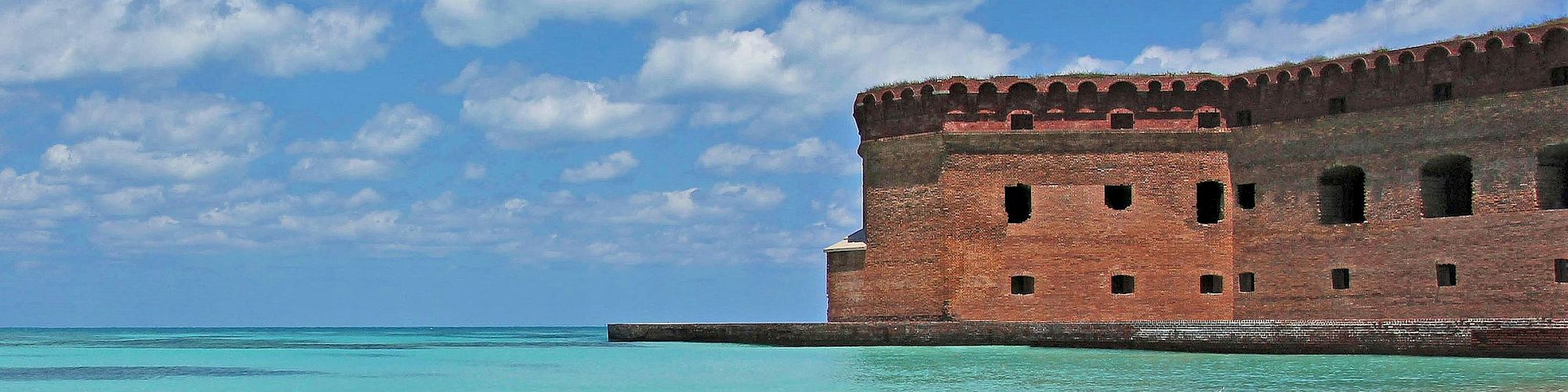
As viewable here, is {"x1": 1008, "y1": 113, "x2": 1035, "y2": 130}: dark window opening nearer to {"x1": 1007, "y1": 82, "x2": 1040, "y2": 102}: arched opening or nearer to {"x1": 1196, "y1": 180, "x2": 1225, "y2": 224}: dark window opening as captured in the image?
{"x1": 1007, "y1": 82, "x2": 1040, "y2": 102}: arched opening

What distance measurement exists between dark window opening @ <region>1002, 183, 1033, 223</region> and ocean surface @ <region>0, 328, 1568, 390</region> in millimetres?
4411

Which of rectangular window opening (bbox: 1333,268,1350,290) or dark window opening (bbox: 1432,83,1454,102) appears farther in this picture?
rectangular window opening (bbox: 1333,268,1350,290)

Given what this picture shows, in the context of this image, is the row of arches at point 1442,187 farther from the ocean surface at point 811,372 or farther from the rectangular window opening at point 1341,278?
the ocean surface at point 811,372

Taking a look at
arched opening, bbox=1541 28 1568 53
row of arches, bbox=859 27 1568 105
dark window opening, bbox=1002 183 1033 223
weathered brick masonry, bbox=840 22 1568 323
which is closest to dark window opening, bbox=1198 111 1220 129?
weathered brick masonry, bbox=840 22 1568 323

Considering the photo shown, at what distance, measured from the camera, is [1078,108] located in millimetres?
31125

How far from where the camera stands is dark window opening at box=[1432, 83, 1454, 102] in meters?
27.0

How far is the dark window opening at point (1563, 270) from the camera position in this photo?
2536 centimetres

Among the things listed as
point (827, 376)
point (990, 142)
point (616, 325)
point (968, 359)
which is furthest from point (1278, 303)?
point (616, 325)

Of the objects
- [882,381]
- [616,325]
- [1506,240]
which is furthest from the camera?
[616,325]

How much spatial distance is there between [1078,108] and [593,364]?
10.9m

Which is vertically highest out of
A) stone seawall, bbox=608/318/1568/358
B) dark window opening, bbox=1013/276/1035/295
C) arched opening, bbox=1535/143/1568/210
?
arched opening, bbox=1535/143/1568/210

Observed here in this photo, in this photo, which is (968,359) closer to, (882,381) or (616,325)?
(882,381)

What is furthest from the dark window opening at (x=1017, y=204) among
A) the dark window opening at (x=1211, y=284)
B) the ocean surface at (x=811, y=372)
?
the ocean surface at (x=811, y=372)

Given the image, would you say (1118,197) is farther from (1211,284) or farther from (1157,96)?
(1211,284)
